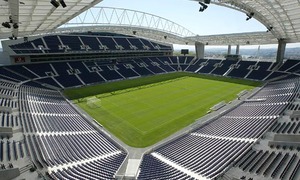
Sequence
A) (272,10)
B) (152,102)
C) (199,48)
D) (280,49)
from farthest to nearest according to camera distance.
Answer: (199,48)
(280,49)
(152,102)
(272,10)

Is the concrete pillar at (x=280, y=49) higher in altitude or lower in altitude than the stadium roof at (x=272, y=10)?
lower

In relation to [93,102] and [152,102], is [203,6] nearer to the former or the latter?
[152,102]

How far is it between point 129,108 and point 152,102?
5173 millimetres

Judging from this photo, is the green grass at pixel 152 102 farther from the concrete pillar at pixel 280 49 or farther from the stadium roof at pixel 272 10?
the stadium roof at pixel 272 10

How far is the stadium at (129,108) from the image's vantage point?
18.2 metres

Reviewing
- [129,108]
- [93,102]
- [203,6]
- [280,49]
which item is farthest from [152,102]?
[280,49]

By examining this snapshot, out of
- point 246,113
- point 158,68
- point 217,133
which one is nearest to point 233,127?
point 217,133

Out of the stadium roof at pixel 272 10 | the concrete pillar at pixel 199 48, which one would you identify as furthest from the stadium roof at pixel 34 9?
the concrete pillar at pixel 199 48

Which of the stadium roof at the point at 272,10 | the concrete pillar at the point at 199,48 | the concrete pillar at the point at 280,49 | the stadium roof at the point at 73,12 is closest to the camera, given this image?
the stadium roof at the point at 73,12

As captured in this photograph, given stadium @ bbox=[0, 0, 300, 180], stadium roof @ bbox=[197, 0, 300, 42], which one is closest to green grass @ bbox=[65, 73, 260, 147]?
stadium @ bbox=[0, 0, 300, 180]

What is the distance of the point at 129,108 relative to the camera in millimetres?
36250

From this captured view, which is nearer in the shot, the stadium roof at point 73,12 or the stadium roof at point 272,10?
the stadium roof at point 73,12

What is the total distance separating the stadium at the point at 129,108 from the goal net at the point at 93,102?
6.8 inches

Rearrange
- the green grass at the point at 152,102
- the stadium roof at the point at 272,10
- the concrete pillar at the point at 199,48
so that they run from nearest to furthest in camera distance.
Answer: the green grass at the point at 152,102 → the stadium roof at the point at 272,10 → the concrete pillar at the point at 199,48
